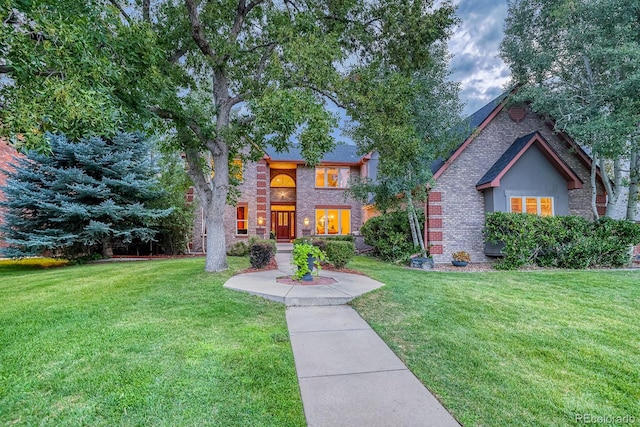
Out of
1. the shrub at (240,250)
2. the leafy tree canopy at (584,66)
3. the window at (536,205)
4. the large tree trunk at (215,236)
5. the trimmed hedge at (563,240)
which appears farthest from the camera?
the shrub at (240,250)

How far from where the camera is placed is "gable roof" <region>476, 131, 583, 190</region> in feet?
37.5

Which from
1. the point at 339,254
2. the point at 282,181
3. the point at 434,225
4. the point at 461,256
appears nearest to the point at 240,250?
the point at 339,254

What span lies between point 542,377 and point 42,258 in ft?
62.6

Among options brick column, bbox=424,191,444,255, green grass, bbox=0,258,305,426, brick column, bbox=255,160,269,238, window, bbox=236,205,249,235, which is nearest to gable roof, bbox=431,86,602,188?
brick column, bbox=424,191,444,255

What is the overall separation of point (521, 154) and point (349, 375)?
39.3 ft

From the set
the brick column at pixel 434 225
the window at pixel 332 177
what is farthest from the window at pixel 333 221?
the brick column at pixel 434 225

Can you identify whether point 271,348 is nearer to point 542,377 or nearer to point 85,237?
point 542,377

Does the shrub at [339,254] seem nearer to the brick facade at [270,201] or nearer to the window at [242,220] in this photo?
the brick facade at [270,201]

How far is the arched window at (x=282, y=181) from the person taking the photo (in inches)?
839

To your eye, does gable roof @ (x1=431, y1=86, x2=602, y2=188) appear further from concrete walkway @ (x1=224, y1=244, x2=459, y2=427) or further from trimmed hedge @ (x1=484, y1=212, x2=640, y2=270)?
concrete walkway @ (x1=224, y1=244, x2=459, y2=427)

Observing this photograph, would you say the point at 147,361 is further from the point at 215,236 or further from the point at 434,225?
the point at 434,225

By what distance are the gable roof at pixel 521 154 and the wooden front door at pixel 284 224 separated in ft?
42.0

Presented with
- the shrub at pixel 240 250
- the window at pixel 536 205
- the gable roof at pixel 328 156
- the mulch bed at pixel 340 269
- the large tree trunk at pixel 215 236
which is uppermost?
the gable roof at pixel 328 156

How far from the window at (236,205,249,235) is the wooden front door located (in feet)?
10.6
